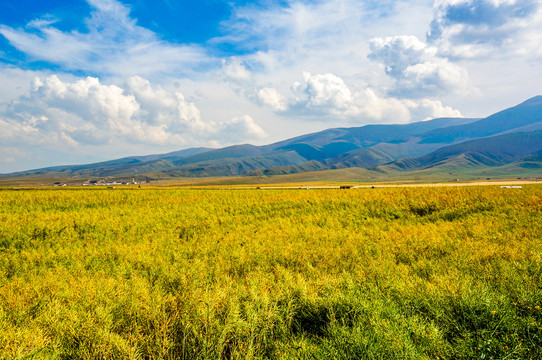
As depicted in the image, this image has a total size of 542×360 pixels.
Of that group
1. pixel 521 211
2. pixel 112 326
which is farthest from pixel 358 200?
pixel 112 326

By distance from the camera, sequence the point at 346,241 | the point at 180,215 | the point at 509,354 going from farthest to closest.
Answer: the point at 180,215 → the point at 346,241 → the point at 509,354

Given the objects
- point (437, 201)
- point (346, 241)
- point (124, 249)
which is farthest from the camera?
point (437, 201)

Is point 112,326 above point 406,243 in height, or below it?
above

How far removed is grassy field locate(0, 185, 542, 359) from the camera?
4535 mm

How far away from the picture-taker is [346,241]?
11727mm

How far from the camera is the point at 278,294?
6.26 m

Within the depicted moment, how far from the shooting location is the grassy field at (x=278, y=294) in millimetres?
4535

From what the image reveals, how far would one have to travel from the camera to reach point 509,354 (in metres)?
3.89

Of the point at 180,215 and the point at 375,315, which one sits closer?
the point at 375,315

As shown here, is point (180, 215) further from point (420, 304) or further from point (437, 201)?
point (437, 201)

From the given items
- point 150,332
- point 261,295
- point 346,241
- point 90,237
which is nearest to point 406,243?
point 346,241

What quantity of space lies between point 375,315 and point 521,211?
56.2 feet

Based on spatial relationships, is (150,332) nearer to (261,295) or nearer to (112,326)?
(112,326)

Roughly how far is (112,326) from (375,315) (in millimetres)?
5352
